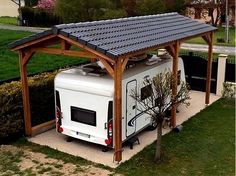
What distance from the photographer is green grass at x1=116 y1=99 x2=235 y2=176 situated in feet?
32.8


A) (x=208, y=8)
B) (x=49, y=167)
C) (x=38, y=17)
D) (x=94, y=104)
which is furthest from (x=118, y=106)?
(x=38, y=17)

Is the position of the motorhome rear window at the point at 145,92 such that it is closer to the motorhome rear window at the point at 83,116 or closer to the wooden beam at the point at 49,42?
the motorhome rear window at the point at 83,116

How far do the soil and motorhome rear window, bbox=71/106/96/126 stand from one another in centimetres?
131

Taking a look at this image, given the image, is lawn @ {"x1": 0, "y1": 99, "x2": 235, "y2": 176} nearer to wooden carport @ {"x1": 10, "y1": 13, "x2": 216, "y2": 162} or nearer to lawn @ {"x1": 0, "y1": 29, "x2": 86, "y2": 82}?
wooden carport @ {"x1": 10, "y1": 13, "x2": 216, "y2": 162}

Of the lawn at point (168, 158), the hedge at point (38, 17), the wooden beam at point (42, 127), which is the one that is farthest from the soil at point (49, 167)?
the hedge at point (38, 17)

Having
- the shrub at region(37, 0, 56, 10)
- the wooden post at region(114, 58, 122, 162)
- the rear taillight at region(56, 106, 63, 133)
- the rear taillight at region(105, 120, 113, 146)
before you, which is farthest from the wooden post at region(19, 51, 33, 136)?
the shrub at region(37, 0, 56, 10)

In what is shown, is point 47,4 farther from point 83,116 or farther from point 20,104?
point 83,116

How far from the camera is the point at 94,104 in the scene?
35.0 feet

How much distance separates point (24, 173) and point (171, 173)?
3.81m

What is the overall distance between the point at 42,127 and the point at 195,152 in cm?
511

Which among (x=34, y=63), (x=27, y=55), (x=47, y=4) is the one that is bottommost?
(x=34, y=63)

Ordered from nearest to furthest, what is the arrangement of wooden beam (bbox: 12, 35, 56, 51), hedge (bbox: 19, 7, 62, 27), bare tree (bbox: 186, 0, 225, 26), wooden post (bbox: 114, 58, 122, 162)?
wooden post (bbox: 114, 58, 122, 162) < wooden beam (bbox: 12, 35, 56, 51) < bare tree (bbox: 186, 0, 225, 26) < hedge (bbox: 19, 7, 62, 27)

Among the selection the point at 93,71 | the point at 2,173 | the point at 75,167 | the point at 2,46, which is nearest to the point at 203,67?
the point at 93,71

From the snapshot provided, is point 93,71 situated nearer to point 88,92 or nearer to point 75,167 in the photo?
point 88,92
